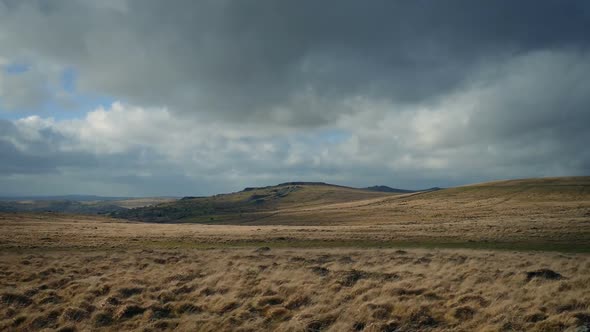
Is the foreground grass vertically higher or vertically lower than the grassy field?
lower

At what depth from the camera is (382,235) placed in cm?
4362

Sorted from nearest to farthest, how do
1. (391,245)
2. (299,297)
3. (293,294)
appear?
1. (299,297)
2. (293,294)
3. (391,245)

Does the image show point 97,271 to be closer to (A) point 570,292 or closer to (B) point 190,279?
(B) point 190,279

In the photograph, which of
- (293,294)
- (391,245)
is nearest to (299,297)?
(293,294)

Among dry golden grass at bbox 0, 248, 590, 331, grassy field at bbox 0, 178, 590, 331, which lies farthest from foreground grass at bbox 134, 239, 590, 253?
dry golden grass at bbox 0, 248, 590, 331

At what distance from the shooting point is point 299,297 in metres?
14.4

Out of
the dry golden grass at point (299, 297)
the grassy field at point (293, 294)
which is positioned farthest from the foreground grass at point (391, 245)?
the dry golden grass at point (299, 297)

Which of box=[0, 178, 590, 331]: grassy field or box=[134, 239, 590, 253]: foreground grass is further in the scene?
box=[134, 239, 590, 253]: foreground grass

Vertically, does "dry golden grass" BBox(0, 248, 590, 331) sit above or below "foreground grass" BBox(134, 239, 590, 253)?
above

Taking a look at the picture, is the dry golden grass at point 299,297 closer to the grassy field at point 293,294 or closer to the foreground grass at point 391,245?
the grassy field at point 293,294

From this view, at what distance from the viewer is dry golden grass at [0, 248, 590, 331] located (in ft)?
38.5

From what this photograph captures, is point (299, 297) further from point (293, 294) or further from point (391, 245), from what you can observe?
point (391, 245)

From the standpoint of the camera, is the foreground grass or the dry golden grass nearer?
the dry golden grass

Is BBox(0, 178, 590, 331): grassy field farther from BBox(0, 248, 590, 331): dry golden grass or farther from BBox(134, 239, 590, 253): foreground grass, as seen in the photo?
BBox(134, 239, 590, 253): foreground grass
